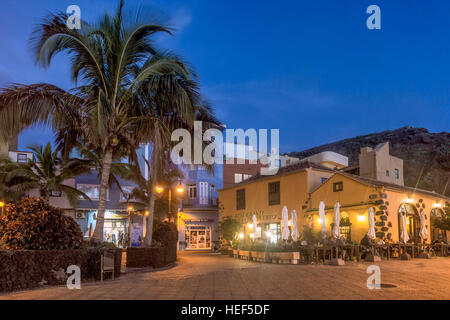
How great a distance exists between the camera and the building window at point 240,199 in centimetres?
2978

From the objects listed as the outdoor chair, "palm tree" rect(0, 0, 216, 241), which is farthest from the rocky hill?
the outdoor chair

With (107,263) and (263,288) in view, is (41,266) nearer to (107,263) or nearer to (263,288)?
(107,263)

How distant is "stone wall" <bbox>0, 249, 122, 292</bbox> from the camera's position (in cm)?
866

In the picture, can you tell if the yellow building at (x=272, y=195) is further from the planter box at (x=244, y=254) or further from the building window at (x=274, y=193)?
the planter box at (x=244, y=254)

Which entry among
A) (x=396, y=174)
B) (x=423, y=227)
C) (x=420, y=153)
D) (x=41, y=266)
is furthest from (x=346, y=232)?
(x=420, y=153)

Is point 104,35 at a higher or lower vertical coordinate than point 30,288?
higher

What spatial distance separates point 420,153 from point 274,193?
44748 mm

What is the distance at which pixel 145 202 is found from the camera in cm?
3284

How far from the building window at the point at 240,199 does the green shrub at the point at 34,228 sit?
2011 cm

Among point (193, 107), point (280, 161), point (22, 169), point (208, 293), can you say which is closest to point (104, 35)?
point (193, 107)

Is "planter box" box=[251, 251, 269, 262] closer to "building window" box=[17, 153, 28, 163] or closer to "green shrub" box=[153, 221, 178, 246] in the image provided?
"green shrub" box=[153, 221, 178, 246]

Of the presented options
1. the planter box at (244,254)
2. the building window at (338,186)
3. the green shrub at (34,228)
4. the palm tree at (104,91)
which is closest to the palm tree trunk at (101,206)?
the palm tree at (104,91)
